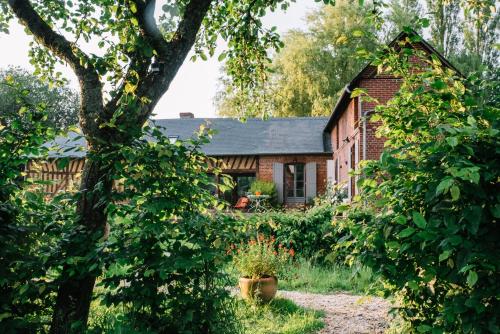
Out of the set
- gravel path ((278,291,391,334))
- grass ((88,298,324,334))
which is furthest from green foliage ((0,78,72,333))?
gravel path ((278,291,391,334))

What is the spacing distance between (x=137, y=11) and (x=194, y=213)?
6.00 ft

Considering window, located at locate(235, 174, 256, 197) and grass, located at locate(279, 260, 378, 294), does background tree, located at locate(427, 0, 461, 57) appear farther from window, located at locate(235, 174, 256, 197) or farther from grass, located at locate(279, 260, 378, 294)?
grass, located at locate(279, 260, 378, 294)

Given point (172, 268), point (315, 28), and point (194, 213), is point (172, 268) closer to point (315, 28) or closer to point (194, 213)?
point (194, 213)

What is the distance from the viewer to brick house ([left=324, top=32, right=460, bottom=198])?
13.2 m

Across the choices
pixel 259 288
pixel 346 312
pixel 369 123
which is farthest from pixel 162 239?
pixel 369 123

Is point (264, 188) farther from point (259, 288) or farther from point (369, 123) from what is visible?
point (259, 288)

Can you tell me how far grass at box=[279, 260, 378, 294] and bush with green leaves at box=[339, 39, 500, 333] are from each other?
4441 mm

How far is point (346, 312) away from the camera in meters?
5.70

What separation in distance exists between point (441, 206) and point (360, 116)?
37.3 ft

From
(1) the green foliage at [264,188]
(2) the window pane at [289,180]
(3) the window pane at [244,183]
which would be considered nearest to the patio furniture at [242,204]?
(1) the green foliage at [264,188]

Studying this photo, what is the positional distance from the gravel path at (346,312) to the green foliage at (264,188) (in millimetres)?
13971

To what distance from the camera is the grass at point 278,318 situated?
469 cm

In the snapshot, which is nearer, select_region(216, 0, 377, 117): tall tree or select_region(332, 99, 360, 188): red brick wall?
select_region(332, 99, 360, 188): red brick wall

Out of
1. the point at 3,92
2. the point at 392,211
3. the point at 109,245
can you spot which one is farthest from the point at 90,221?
the point at 3,92
